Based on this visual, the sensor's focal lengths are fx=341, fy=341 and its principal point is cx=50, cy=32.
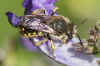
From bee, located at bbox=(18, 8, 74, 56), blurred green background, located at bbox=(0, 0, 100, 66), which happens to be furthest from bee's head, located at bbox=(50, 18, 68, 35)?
blurred green background, located at bbox=(0, 0, 100, 66)

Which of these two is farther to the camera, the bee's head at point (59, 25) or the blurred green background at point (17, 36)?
the blurred green background at point (17, 36)

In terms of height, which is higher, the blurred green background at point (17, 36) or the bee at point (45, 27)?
the bee at point (45, 27)

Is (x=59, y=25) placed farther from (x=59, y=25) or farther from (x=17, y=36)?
(x=17, y=36)

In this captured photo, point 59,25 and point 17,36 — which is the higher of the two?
point 59,25

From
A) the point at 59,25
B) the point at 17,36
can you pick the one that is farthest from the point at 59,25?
the point at 17,36

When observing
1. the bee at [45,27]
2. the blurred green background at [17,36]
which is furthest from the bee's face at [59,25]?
the blurred green background at [17,36]

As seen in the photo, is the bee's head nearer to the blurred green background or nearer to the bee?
the bee

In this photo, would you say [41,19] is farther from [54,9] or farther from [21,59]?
[21,59]

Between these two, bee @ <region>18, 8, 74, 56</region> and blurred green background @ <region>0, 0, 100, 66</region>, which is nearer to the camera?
bee @ <region>18, 8, 74, 56</region>

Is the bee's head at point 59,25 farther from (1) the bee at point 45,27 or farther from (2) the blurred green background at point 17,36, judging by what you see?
(2) the blurred green background at point 17,36
